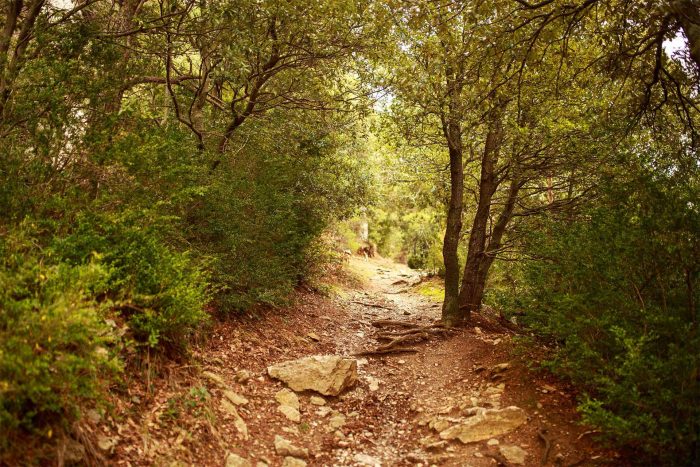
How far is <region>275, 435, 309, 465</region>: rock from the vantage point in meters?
4.77

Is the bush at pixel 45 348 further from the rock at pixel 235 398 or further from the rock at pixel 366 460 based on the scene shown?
the rock at pixel 366 460

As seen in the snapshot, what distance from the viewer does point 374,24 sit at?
25.8 ft

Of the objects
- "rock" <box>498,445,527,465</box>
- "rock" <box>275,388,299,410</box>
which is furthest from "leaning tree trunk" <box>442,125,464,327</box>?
"rock" <box>498,445,527,465</box>

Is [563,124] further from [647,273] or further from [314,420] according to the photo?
[314,420]

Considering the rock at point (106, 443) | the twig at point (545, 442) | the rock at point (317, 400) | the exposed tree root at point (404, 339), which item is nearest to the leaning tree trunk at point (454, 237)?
the exposed tree root at point (404, 339)

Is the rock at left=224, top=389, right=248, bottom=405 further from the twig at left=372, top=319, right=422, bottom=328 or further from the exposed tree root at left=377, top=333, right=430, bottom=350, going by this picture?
the twig at left=372, top=319, right=422, bottom=328

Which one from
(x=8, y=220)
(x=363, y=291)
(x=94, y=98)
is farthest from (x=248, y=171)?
(x=363, y=291)

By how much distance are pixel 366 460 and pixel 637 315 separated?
323 cm

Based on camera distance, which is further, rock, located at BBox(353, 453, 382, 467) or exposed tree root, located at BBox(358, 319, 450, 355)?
exposed tree root, located at BBox(358, 319, 450, 355)

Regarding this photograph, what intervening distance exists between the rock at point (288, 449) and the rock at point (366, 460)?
22.2 inches

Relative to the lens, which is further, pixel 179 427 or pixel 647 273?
pixel 647 273

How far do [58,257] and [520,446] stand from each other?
4953 millimetres

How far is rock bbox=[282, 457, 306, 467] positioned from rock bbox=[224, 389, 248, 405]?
3.38 ft

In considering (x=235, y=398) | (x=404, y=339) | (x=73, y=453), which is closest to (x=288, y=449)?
(x=235, y=398)
